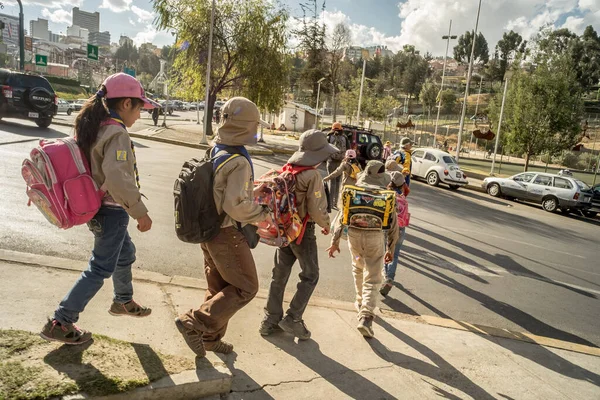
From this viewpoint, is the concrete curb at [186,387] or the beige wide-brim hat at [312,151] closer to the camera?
the concrete curb at [186,387]

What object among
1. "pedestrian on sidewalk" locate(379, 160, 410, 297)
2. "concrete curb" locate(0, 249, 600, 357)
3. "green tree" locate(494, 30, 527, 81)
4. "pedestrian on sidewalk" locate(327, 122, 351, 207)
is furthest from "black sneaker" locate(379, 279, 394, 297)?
"green tree" locate(494, 30, 527, 81)

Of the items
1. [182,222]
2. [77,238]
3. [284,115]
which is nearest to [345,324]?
[182,222]

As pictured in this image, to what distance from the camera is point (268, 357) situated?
3377 millimetres

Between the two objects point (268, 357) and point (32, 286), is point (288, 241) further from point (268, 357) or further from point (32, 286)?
point (32, 286)

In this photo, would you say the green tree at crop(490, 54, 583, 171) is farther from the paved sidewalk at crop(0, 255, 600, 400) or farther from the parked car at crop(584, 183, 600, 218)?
the paved sidewalk at crop(0, 255, 600, 400)

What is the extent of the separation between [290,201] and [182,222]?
1.11 m

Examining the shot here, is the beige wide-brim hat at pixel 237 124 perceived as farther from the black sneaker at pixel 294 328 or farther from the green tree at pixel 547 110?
the green tree at pixel 547 110

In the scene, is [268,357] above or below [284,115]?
below

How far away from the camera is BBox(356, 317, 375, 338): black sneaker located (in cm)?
403

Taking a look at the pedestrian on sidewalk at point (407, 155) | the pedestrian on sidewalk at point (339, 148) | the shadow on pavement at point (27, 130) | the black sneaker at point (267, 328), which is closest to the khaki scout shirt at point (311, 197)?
the black sneaker at point (267, 328)

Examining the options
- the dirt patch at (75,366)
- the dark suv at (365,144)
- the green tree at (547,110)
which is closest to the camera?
the dirt patch at (75,366)

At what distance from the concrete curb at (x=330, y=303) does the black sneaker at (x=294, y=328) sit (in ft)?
2.82

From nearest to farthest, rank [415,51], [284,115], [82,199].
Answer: [82,199] → [284,115] → [415,51]

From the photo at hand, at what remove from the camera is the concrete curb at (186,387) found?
8.21 ft
